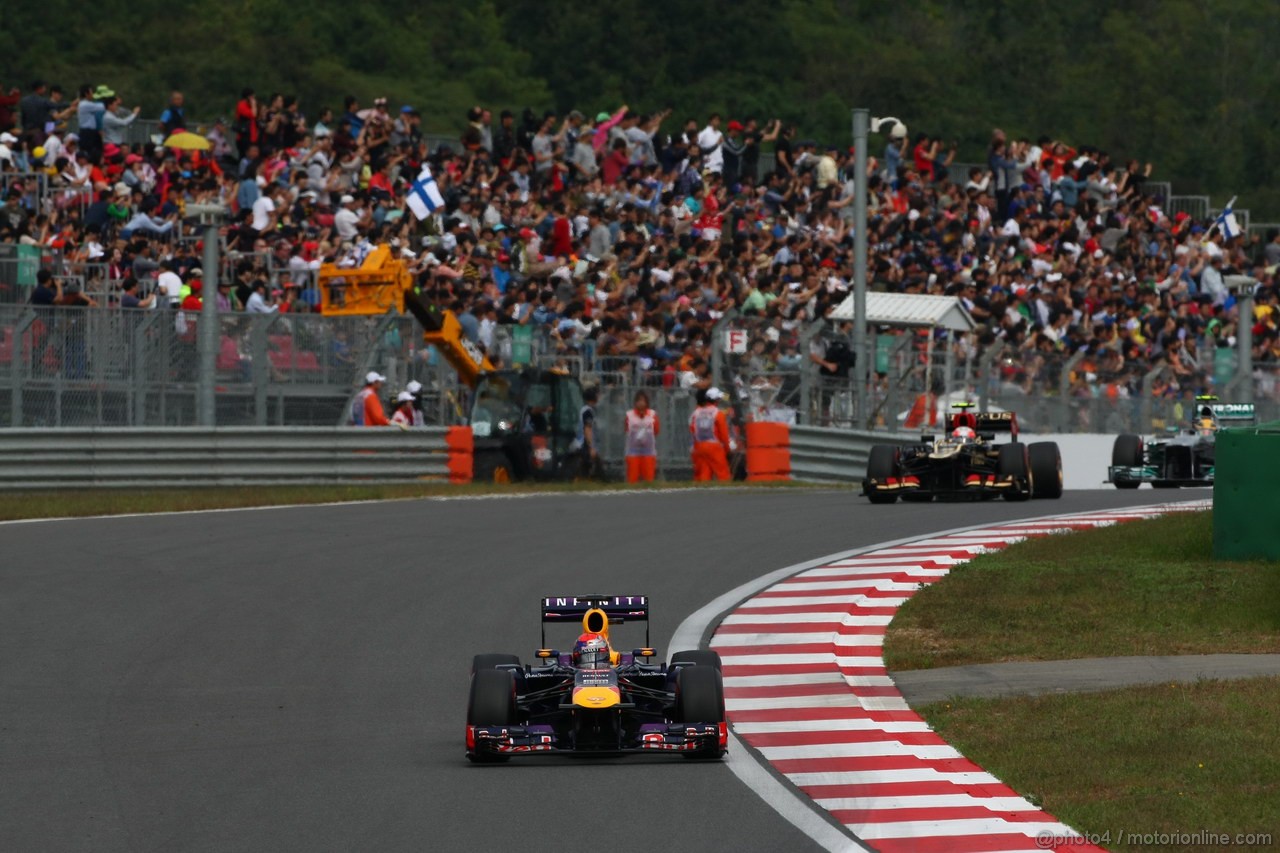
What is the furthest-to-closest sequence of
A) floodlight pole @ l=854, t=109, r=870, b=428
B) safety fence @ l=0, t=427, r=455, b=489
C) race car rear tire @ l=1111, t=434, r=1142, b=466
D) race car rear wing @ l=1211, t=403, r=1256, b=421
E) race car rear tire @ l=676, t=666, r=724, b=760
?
floodlight pole @ l=854, t=109, r=870, b=428
race car rear tire @ l=1111, t=434, r=1142, b=466
race car rear wing @ l=1211, t=403, r=1256, b=421
safety fence @ l=0, t=427, r=455, b=489
race car rear tire @ l=676, t=666, r=724, b=760

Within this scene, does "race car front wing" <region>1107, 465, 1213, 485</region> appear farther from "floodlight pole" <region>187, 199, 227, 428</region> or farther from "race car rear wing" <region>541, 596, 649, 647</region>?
"race car rear wing" <region>541, 596, 649, 647</region>

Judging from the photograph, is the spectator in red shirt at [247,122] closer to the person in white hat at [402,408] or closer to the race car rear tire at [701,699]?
the person in white hat at [402,408]

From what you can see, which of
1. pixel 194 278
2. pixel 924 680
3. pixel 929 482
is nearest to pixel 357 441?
pixel 194 278

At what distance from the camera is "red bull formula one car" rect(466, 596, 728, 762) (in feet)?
32.9

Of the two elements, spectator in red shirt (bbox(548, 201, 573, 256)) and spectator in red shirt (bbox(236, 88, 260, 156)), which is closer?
spectator in red shirt (bbox(236, 88, 260, 156))

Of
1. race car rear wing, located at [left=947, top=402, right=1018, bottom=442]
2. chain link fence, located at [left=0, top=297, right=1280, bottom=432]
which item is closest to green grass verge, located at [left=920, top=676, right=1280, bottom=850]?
race car rear wing, located at [left=947, top=402, right=1018, bottom=442]

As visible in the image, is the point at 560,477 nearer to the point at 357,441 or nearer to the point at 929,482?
the point at 357,441

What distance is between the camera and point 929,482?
2383 cm

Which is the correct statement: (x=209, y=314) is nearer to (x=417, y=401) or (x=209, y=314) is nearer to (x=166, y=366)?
(x=166, y=366)

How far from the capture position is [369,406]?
26156 mm

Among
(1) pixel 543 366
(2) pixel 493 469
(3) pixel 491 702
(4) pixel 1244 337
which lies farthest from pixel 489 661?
(4) pixel 1244 337

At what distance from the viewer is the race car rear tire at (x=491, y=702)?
33.1ft

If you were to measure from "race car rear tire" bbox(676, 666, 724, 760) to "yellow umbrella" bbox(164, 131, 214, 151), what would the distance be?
21.5 metres

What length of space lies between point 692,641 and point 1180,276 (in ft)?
93.9
